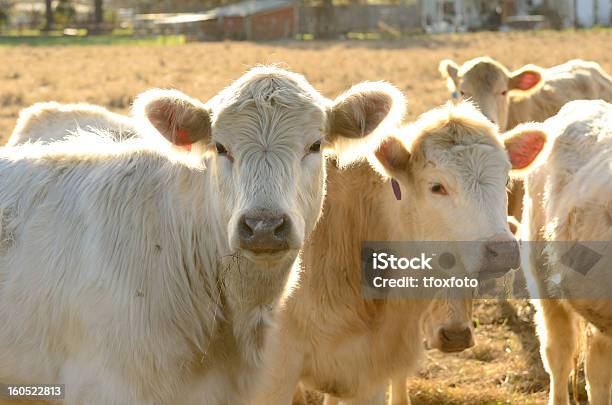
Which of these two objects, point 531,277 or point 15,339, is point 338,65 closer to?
point 531,277

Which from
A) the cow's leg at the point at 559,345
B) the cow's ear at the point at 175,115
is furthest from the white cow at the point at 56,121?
the cow's leg at the point at 559,345

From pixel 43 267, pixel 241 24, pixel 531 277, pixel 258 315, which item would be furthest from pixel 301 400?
pixel 241 24

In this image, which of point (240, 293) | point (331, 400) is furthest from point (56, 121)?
point (240, 293)

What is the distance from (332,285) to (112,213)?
152 cm

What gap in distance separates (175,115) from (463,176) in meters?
1.47

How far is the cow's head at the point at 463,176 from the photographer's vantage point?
169 inches

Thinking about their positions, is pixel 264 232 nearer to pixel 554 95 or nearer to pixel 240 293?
pixel 240 293

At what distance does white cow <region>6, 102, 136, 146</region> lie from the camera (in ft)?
20.2

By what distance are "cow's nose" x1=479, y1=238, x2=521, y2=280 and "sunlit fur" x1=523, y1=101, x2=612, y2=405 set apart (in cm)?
106

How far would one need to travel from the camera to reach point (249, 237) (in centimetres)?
348

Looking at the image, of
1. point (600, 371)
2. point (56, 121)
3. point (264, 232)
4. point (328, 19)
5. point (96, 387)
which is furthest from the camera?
point (328, 19)

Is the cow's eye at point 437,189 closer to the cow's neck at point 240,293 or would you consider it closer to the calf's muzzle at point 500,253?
the calf's muzzle at point 500,253

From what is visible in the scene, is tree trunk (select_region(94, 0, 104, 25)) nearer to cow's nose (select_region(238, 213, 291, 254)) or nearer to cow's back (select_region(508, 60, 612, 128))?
cow's back (select_region(508, 60, 612, 128))

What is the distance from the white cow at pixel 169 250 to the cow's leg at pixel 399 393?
1.96 metres
